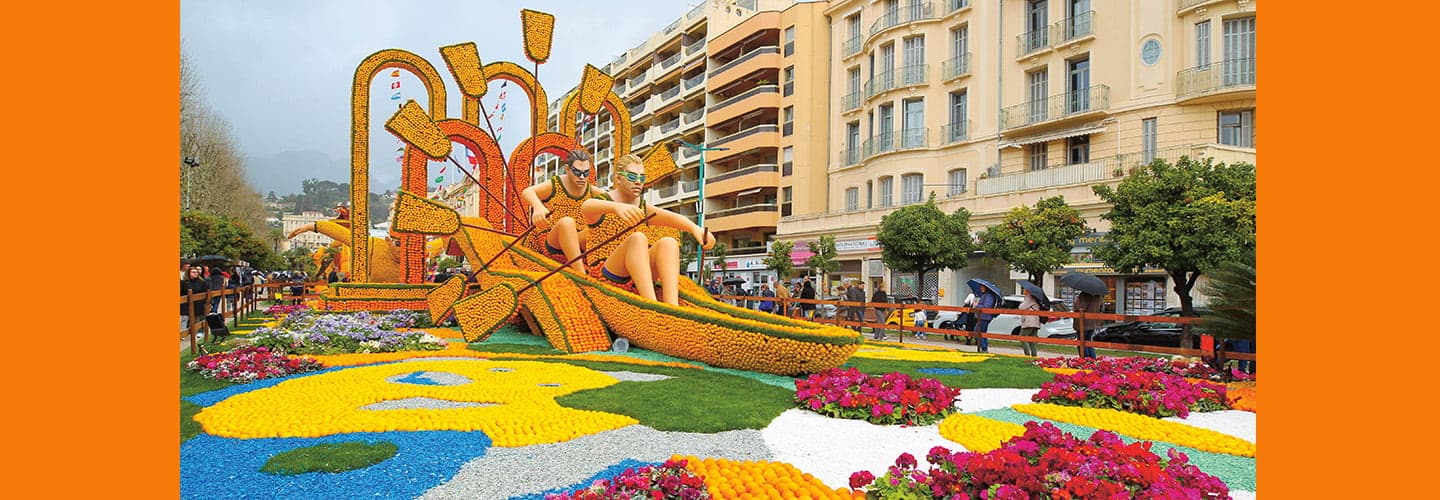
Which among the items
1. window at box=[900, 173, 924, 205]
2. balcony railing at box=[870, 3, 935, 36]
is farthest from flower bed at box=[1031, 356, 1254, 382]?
balcony railing at box=[870, 3, 935, 36]

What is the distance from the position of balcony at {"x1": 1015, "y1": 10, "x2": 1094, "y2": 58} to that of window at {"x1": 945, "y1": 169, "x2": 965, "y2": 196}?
15.9 ft

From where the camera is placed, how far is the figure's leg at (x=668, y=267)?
9.76m

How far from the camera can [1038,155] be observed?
27406mm

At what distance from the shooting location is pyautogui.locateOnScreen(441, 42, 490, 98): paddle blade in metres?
14.9

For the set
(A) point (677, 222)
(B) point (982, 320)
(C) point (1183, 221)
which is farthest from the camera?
(C) point (1183, 221)

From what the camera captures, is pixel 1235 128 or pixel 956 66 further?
pixel 956 66

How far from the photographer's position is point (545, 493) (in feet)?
12.5

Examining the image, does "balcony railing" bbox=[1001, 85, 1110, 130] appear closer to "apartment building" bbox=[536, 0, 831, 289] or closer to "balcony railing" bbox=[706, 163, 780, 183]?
"apartment building" bbox=[536, 0, 831, 289]

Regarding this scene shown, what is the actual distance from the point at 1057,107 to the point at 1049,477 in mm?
26240

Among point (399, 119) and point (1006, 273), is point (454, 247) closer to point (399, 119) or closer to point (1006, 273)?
point (399, 119)

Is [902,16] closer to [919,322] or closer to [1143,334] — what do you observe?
[919,322]

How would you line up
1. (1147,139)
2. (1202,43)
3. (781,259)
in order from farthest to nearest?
(781,259), (1147,139), (1202,43)

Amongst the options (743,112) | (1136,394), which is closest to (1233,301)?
(1136,394)

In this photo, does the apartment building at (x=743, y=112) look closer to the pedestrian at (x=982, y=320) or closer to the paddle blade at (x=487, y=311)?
the pedestrian at (x=982, y=320)
